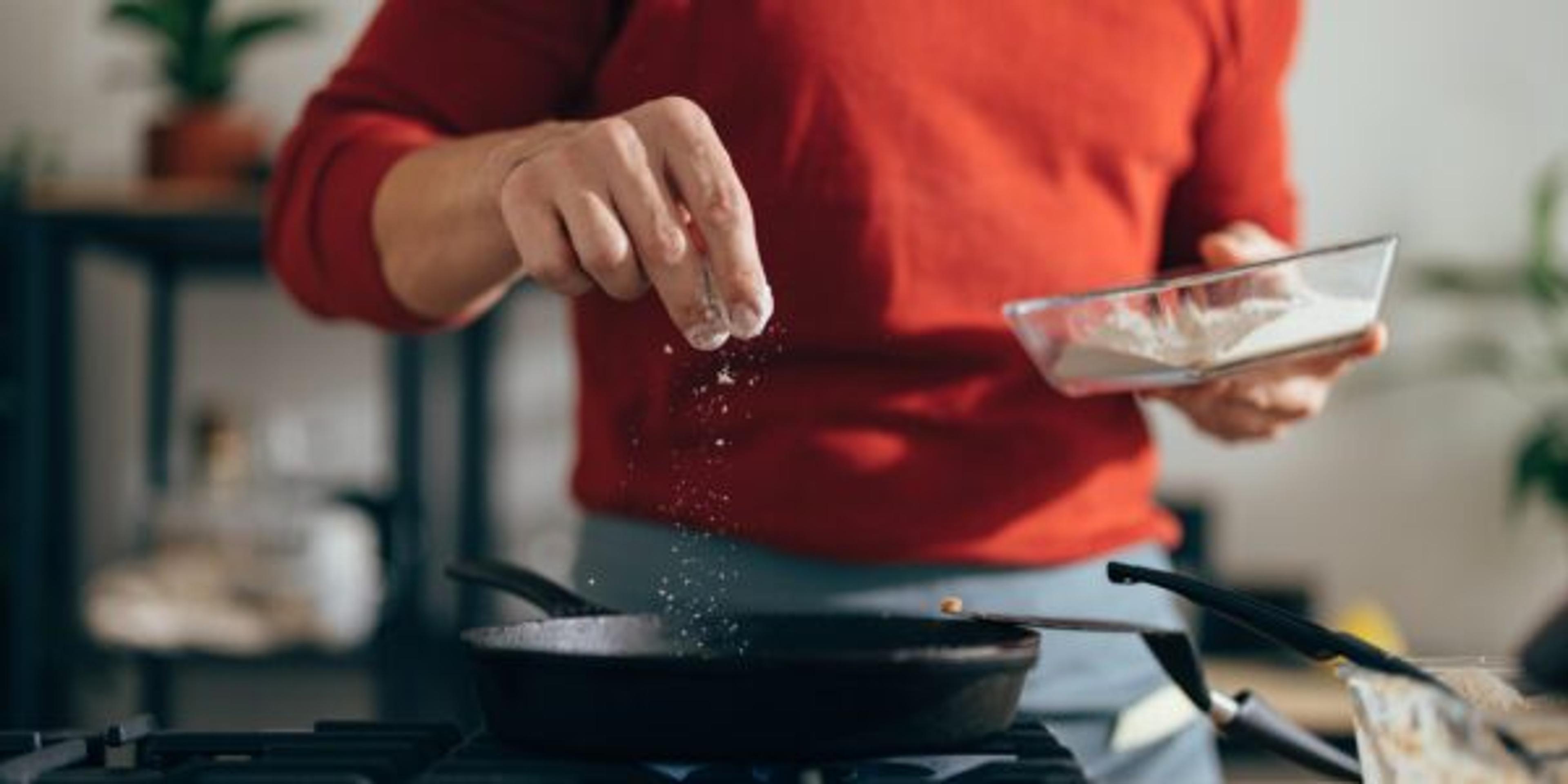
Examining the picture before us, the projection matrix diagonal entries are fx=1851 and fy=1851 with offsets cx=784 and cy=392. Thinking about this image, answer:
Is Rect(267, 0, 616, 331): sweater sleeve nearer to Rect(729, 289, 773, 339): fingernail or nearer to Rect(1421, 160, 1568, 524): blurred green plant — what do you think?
Rect(729, 289, 773, 339): fingernail

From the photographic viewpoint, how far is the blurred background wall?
295 centimetres

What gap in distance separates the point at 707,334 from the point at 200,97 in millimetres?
2221

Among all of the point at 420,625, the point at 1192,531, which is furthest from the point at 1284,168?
the point at 420,625

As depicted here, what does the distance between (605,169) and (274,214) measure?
1.33 ft

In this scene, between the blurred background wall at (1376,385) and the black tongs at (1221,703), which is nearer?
the black tongs at (1221,703)

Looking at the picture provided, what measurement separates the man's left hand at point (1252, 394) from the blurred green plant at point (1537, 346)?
1.82 meters

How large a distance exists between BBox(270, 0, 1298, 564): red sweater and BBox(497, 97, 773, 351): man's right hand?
209mm

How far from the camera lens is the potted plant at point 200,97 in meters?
2.66

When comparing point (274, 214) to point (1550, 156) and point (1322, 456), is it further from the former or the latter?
point (1550, 156)

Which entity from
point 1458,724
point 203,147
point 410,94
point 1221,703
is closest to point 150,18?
point 203,147

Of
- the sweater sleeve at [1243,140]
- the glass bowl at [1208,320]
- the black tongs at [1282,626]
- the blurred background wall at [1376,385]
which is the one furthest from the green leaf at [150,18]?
the black tongs at [1282,626]

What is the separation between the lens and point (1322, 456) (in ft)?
9.68

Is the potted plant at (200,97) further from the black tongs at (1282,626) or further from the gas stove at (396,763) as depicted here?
the black tongs at (1282,626)

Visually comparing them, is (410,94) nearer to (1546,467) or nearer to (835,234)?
(835,234)
